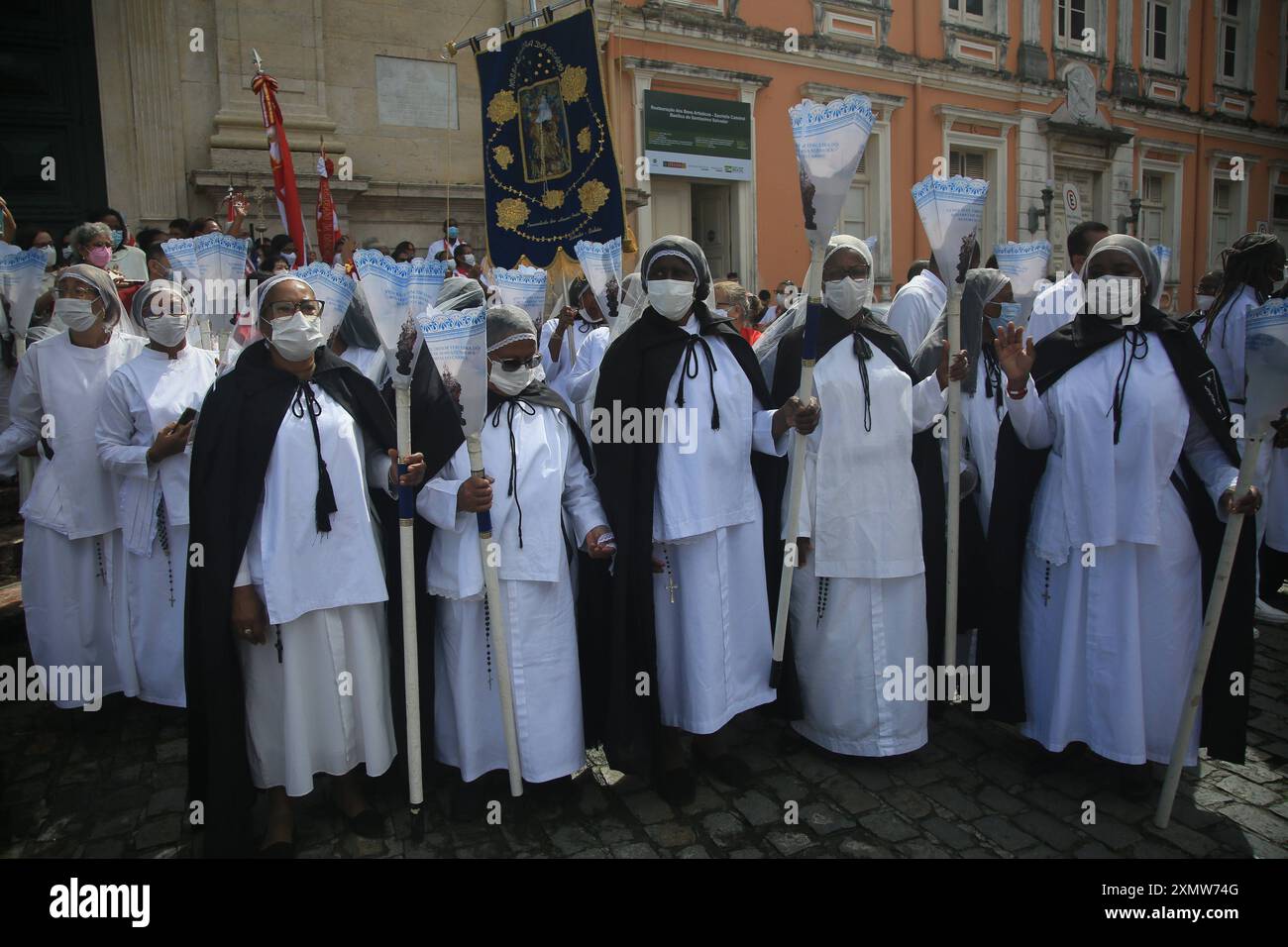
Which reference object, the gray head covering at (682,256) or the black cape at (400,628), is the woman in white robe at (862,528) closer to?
the gray head covering at (682,256)

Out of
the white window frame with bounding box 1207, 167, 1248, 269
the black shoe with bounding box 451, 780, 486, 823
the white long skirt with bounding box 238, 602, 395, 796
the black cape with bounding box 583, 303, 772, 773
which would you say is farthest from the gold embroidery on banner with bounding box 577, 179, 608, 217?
the white window frame with bounding box 1207, 167, 1248, 269

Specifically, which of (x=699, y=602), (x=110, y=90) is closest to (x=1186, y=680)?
(x=699, y=602)

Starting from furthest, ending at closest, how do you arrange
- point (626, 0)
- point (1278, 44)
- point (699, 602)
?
1. point (1278, 44)
2. point (626, 0)
3. point (699, 602)

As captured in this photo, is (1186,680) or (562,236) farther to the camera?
(562,236)

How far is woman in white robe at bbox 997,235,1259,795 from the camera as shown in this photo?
3447mm

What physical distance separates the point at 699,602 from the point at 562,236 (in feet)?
10.1

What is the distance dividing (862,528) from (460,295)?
193 cm

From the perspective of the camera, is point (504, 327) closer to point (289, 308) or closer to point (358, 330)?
point (289, 308)

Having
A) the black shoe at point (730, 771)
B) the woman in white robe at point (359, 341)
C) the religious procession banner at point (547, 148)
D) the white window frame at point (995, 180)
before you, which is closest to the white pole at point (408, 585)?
the black shoe at point (730, 771)

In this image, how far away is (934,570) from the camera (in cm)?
411

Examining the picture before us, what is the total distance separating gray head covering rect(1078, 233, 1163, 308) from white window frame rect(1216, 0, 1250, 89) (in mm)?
24071

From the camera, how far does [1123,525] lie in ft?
11.4

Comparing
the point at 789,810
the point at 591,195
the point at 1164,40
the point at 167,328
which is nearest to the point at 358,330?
the point at 167,328

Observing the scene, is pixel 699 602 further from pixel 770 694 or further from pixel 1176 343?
pixel 1176 343
